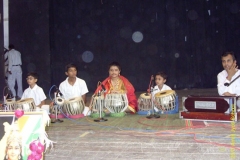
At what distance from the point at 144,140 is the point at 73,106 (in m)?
1.82

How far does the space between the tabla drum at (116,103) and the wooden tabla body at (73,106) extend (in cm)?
38

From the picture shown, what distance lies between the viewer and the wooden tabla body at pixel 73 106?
205 inches

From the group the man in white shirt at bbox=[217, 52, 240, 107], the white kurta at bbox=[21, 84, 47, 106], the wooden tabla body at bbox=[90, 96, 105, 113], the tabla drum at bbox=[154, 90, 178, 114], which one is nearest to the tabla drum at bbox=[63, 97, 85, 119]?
the wooden tabla body at bbox=[90, 96, 105, 113]

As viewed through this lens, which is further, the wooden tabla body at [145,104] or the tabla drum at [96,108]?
the wooden tabla body at [145,104]

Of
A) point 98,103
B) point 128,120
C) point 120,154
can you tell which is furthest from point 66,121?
point 120,154

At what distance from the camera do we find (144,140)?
143 inches

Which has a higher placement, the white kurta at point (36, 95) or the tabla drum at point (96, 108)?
the white kurta at point (36, 95)

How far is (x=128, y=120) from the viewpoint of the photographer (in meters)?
5.00

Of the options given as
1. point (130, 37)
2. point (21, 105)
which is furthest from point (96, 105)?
point (130, 37)

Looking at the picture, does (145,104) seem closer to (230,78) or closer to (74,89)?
(74,89)

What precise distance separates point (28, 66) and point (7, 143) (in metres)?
7.80

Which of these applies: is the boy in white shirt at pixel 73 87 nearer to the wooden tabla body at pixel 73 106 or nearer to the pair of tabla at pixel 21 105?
the wooden tabla body at pixel 73 106

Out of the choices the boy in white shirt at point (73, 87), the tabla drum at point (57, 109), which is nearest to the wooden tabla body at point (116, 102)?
the boy in white shirt at point (73, 87)

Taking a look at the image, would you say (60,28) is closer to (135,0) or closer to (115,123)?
(135,0)
